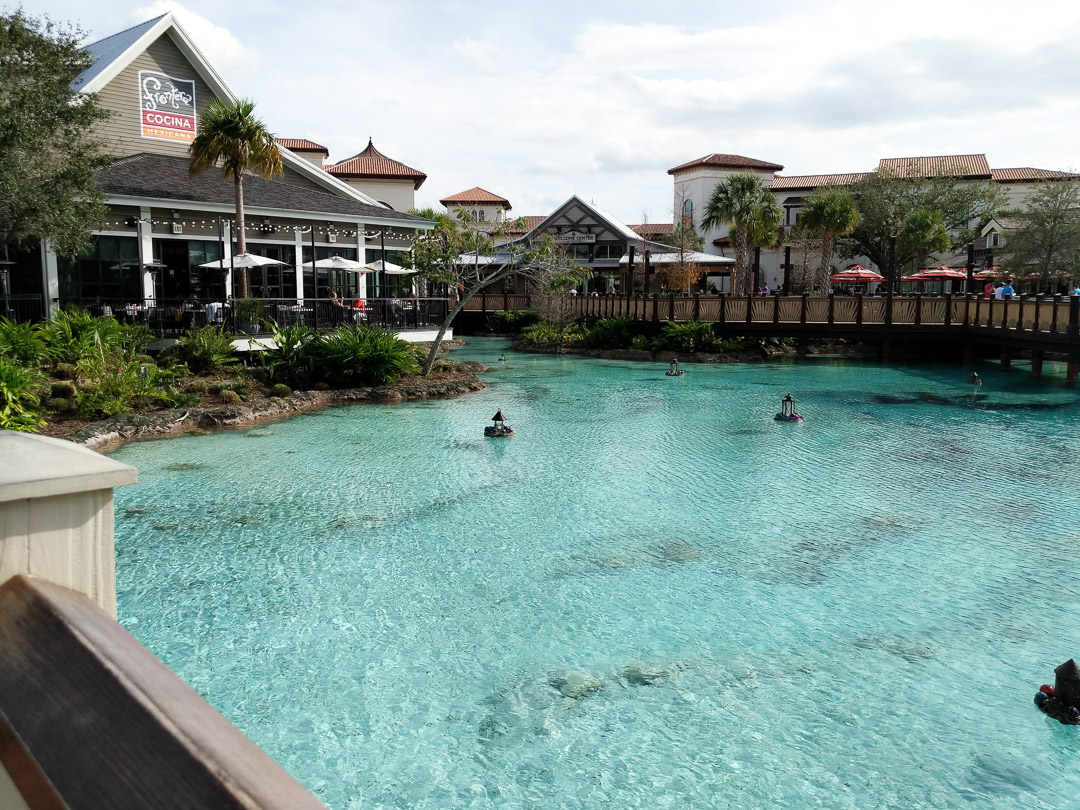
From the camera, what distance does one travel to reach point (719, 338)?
32.3 m

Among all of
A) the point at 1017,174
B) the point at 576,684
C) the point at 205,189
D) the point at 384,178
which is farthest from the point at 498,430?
the point at 1017,174

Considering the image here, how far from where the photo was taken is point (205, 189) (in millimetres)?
25922

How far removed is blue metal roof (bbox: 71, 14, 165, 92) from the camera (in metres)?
24.9

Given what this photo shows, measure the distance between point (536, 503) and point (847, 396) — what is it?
13737 millimetres

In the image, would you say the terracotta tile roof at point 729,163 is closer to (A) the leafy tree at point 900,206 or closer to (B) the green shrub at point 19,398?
(A) the leafy tree at point 900,206

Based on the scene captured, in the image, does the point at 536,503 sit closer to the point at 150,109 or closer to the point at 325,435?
the point at 325,435

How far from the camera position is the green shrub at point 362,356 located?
2158 cm

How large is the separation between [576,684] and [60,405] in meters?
13.2

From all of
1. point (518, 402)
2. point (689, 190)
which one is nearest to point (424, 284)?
point (518, 402)

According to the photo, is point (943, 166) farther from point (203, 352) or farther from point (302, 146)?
point (203, 352)

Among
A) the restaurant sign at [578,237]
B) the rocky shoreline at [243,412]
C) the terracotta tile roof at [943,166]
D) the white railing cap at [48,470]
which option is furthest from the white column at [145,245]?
the terracotta tile roof at [943,166]

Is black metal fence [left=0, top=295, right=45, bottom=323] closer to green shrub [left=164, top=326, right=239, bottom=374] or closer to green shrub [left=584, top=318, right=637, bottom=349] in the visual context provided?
green shrub [left=164, top=326, right=239, bottom=374]

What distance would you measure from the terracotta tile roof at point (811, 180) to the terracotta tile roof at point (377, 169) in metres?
28.6

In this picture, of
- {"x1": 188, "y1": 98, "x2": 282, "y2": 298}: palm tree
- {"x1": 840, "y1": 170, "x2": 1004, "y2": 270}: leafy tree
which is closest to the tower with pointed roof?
{"x1": 840, "y1": 170, "x2": 1004, "y2": 270}: leafy tree
